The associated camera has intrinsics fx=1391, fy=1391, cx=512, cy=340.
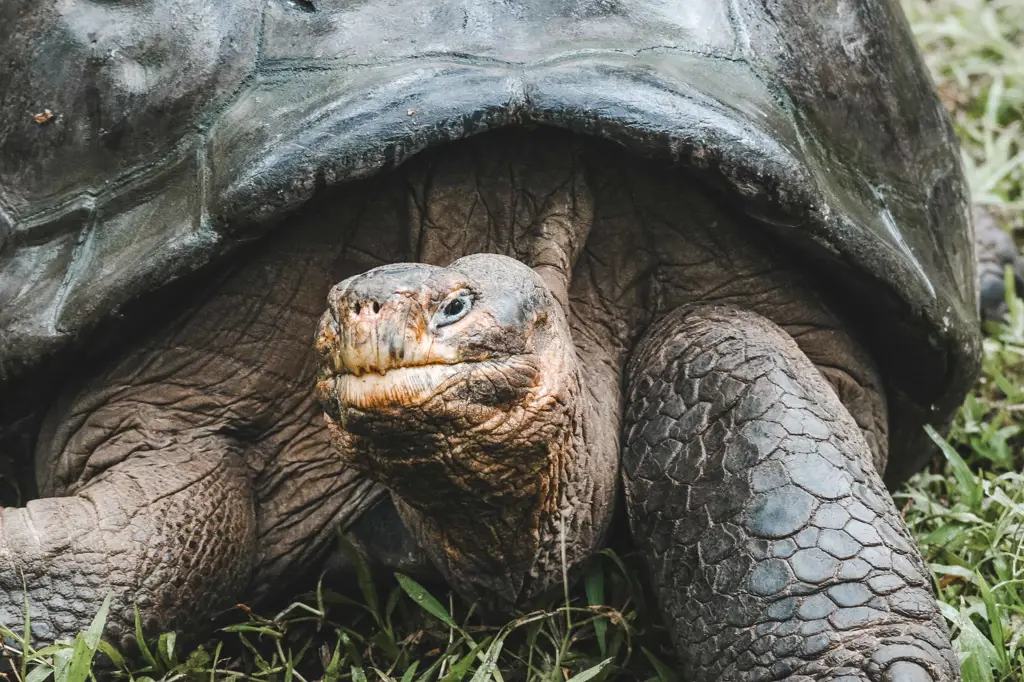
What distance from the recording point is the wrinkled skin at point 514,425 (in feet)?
8.18

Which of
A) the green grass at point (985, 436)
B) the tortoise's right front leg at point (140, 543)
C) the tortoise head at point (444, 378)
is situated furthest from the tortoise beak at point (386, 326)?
the green grass at point (985, 436)

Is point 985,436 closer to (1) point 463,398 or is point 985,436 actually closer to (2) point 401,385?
(1) point 463,398

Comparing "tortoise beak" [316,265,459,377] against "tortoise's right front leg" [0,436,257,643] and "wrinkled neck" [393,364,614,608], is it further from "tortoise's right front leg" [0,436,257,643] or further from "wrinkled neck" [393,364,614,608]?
"tortoise's right front leg" [0,436,257,643]

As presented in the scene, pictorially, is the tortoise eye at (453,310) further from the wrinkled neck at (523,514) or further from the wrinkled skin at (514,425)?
the wrinkled neck at (523,514)

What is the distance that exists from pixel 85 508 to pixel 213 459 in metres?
0.32

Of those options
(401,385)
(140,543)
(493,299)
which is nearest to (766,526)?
(493,299)

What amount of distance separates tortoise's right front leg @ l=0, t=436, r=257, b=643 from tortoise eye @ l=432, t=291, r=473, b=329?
1.02 meters

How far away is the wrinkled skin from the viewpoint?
249cm

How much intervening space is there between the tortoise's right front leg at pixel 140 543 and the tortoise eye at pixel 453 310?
1.02m

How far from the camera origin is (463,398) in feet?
7.86

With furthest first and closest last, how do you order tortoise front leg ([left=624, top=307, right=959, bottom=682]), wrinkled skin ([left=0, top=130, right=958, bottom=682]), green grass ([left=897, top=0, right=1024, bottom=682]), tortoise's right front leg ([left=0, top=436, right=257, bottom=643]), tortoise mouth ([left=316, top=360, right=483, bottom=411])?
green grass ([left=897, top=0, right=1024, bottom=682]), tortoise's right front leg ([left=0, top=436, right=257, bottom=643]), tortoise front leg ([left=624, top=307, right=959, bottom=682]), wrinkled skin ([left=0, top=130, right=958, bottom=682]), tortoise mouth ([left=316, top=360, right=483, bottom=411])

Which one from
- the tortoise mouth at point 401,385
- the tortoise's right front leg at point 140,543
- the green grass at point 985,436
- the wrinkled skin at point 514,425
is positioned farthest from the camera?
the green grass at point 985,436

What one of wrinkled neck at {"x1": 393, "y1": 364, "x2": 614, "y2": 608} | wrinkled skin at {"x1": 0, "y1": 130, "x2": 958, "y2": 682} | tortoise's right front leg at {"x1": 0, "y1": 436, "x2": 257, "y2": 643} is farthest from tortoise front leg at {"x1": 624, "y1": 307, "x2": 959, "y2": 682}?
tortoise's right front leg at {"x1": 0, "y1": 436, "x2": 257, "y2": 643}

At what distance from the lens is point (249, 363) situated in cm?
329
